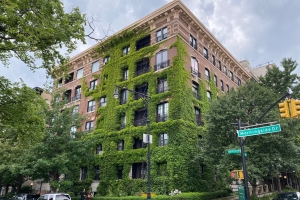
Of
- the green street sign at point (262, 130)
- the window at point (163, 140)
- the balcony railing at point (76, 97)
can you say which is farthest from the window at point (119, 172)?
the green street sign at point (262, 130)

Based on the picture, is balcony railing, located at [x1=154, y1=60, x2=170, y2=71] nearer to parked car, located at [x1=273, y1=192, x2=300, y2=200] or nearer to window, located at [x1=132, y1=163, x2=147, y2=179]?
window, located at [x1=132, y1=163, x2=147, y2=179]

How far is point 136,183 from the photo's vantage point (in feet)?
93.5

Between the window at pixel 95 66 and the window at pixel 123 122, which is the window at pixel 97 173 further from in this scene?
the window at pixel 95 66

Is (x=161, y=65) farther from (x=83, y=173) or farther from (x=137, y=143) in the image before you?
(x=83, y=173)

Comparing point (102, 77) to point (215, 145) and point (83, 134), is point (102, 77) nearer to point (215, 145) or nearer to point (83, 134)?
point (83, 134)

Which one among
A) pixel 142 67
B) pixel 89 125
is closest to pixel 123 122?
pixel 89 125

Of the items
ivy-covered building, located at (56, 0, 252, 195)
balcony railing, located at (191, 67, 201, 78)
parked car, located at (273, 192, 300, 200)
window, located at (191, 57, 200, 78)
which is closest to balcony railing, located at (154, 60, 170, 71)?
ivy-covered building, located at (56, 0, 252, 195)

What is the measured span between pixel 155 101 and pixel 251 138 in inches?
471

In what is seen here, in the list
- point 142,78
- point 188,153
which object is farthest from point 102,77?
point 188,153

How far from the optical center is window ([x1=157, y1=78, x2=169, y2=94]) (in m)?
31.3

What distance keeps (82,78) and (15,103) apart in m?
30.0

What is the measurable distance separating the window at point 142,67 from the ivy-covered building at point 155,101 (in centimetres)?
14

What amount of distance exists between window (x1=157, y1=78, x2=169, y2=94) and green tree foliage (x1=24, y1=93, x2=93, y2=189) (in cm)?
1087

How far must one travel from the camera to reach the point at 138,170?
30219 mm
